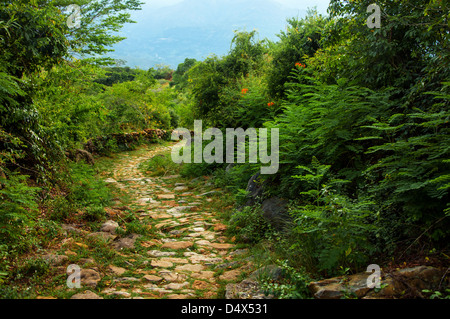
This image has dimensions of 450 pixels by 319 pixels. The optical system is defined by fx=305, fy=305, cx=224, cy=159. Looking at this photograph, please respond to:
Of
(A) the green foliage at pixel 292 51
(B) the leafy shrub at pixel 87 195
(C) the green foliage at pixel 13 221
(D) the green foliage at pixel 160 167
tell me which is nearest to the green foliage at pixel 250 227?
(B) the leafy shrub at pixel 87 195

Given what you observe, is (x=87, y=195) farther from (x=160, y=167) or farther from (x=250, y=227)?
(x=160, y=167)

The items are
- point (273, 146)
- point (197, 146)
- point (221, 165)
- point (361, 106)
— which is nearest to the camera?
point (361, 106)

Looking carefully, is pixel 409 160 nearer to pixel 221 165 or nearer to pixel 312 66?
pixel 312 66

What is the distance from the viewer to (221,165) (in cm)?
870

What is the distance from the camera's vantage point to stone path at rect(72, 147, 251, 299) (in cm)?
328

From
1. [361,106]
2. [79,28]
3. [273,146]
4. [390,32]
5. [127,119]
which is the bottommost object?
[273,146]

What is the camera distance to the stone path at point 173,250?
3275 millimetres

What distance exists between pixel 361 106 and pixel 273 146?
1590 millimetres

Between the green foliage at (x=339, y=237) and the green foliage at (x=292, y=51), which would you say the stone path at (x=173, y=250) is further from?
the green foliage at (x=292, y=51)

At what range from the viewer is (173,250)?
4.49 meters

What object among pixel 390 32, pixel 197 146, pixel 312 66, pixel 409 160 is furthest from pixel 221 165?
pixel 409 160

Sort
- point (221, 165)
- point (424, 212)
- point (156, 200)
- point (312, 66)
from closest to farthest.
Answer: point (424, 212) → point (312, 66) → point (156, 200) → point (221, 165)

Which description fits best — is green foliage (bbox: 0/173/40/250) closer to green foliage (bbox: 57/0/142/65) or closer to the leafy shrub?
the leafy shrub

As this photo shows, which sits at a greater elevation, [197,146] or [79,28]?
[79,28]
